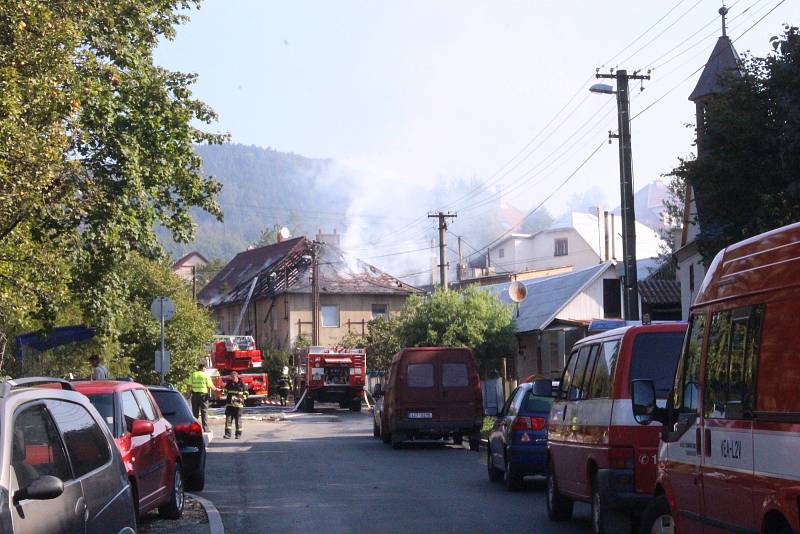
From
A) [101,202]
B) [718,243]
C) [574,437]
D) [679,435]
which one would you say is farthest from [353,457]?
[679,435]

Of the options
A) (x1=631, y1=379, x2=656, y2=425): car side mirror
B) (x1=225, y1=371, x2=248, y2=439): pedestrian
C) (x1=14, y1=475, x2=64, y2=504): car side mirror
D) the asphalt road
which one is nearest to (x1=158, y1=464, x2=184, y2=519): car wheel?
the asphalt road

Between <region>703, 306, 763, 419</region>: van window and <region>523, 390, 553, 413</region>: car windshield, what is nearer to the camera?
<region>703, 306, 763, 419</region>: van window

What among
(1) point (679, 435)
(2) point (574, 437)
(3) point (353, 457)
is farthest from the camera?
(3) point (353, 457)

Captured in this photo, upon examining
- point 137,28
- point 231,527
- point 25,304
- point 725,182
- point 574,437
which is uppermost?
point 137,28

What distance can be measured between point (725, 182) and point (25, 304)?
10802 millimetres

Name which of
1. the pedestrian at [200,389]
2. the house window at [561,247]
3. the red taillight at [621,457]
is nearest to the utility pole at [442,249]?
the pedestrian at [200,389]

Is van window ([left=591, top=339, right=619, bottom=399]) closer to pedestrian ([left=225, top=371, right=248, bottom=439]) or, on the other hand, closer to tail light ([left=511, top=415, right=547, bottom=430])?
tail light ([left=511, top=415, right=547, bottom=430])

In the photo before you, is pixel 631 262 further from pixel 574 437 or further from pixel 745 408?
pixel 745 408

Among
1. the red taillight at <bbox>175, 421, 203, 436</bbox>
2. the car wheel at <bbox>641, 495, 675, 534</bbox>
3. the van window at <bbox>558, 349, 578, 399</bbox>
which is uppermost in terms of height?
the van window at <bbox>558, 349, 578, 399</bbox>

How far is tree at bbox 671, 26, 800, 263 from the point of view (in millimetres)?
17562

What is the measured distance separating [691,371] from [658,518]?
1245mm

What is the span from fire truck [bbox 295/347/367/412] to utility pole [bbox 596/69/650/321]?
25.7 metres

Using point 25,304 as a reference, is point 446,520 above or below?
below

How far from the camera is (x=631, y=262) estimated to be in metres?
26.1
